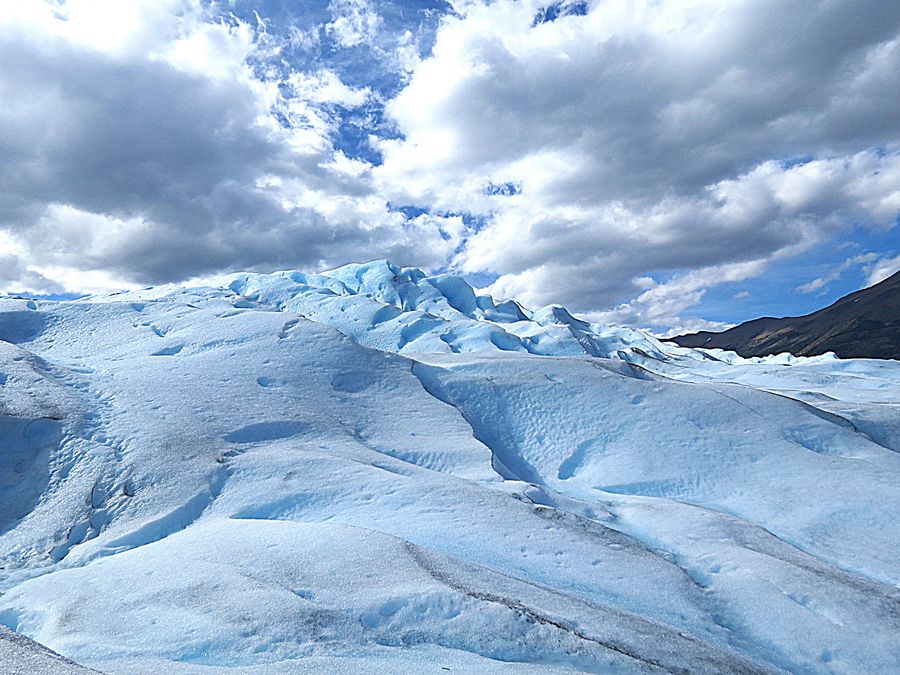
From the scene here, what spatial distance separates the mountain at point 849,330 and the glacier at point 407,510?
10659 centimetres

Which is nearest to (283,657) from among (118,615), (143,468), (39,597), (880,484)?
(118,615)

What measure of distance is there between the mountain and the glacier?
A: 107 m

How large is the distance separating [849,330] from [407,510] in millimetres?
154870

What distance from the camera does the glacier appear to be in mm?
3674

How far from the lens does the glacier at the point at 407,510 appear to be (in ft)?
12.1

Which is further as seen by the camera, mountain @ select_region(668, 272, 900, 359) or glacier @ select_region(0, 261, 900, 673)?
mountain @ select_region(668, 272, 900, 359)

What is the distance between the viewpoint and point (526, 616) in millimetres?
3783

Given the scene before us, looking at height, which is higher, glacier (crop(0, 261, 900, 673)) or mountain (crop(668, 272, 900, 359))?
mountain (crop(668, 272, 900, 359))

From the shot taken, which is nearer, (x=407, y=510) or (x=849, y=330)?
A: (x=407, y=510)

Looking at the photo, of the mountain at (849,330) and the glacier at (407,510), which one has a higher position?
the mountain at (849,330)

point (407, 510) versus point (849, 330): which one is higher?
point (849, 330)

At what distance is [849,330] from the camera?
424 ft

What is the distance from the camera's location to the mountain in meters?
118

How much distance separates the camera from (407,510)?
563 cm
